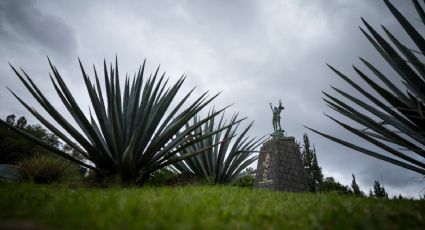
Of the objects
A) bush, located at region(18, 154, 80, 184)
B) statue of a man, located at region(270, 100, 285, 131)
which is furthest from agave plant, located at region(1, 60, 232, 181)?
statue of a man, located at region(270, 100, 285, 131)

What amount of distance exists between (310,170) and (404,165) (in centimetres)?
1785

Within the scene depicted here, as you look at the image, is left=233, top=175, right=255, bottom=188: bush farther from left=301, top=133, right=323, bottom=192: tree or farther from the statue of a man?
left=301, top=133, right=323, bottom=192: tree

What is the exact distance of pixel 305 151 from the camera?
2253 cm

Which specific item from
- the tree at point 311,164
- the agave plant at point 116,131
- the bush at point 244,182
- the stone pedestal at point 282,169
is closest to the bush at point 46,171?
the agave plant at point 116,131

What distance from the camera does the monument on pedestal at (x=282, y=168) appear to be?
8188 millimetres

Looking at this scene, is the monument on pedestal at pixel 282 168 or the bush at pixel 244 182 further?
the monument on pedestal at pixel 282 168

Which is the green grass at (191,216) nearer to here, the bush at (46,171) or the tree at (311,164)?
the bush at (46,171)

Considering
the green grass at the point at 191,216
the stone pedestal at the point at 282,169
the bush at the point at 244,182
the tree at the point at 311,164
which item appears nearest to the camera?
the green grass at the point at 191,216

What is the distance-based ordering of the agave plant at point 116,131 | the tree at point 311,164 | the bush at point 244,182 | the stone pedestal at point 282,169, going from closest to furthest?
the agave plant at point 116,131 < the bush at point 244,182 < the stone pedestal at point 282,169 < the tree at point 311,164

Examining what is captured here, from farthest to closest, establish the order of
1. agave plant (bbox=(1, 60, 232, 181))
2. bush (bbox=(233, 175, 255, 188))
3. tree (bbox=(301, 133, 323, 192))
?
tree (bbox=(301, 133, 323, 192))
bush (bbox=(233, 175, 255, 188))
agave plant (bbox=(1, 60, 232, 181))

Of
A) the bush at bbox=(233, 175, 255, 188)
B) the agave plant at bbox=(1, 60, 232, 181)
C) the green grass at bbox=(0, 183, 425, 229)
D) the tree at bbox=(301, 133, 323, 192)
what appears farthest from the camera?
the tree at bbox=(301, 133, 323, 192)

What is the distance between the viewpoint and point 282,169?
835cm

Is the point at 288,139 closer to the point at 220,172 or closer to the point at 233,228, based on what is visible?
the point at 220,172

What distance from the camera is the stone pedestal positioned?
26.8 ft
